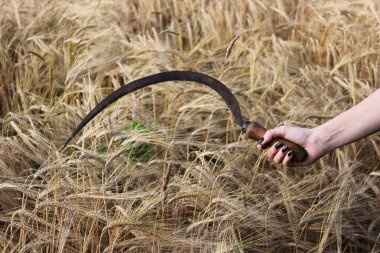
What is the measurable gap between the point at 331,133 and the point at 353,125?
8 cm

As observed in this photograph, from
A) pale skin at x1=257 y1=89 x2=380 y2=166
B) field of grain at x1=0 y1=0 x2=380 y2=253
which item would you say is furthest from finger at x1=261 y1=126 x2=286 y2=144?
field of grain at x1=0 y1=0 x2=380 y2=253

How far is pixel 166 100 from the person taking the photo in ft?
10.4

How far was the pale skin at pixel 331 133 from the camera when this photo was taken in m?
2.00

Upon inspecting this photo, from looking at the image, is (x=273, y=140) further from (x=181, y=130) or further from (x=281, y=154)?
(x=181, y=130)

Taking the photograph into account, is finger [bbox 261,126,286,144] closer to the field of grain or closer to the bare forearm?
the bare forearm

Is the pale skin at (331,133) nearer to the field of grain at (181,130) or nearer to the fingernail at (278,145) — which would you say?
the fingernail at (278,145)

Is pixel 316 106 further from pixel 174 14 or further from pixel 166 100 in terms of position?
pixel 174 14

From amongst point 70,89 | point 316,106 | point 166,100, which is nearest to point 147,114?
point 166,100

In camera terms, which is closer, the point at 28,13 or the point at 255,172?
the point at 255,172

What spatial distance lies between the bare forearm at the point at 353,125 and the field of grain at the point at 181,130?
35cm

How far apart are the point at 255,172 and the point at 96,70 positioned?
46.0 inches

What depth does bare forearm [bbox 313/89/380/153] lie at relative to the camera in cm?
198

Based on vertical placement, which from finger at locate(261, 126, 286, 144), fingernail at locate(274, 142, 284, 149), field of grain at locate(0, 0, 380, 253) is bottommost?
field of grain at locate(0, 0, 380, 253)

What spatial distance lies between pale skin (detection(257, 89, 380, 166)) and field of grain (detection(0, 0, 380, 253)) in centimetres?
28
